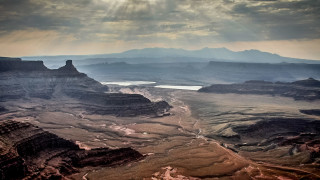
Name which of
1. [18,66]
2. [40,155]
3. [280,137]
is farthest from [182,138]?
[18,66]

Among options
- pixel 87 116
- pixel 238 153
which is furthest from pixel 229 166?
pixel 87 116

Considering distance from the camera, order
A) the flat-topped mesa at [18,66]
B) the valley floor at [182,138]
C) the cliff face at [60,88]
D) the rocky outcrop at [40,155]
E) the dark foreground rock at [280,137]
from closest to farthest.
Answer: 1. the rocky outcrop at [40,155]
2. the valley floor at [182,138]
3. the dark foreground rock at [280,137]
4. the cliff face at [60,88]
5. the flat-topped mesa at [18,66]

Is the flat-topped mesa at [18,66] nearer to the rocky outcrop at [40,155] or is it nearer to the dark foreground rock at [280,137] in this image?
the dark foreground rock at [280,137]

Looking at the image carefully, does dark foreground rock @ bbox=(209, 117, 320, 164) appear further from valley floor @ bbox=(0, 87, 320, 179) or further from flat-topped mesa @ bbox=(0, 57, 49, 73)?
flat-topped mesa @ bbox=(0, 57, 49, 73)

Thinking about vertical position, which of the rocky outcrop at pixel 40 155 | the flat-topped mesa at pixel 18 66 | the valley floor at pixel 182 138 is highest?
the flat-topped mesa at pixel 18 66

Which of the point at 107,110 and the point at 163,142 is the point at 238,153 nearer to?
the point at 163,142

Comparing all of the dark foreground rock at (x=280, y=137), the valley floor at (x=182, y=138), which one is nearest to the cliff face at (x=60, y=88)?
the valley floor at (x=182, y=138)
